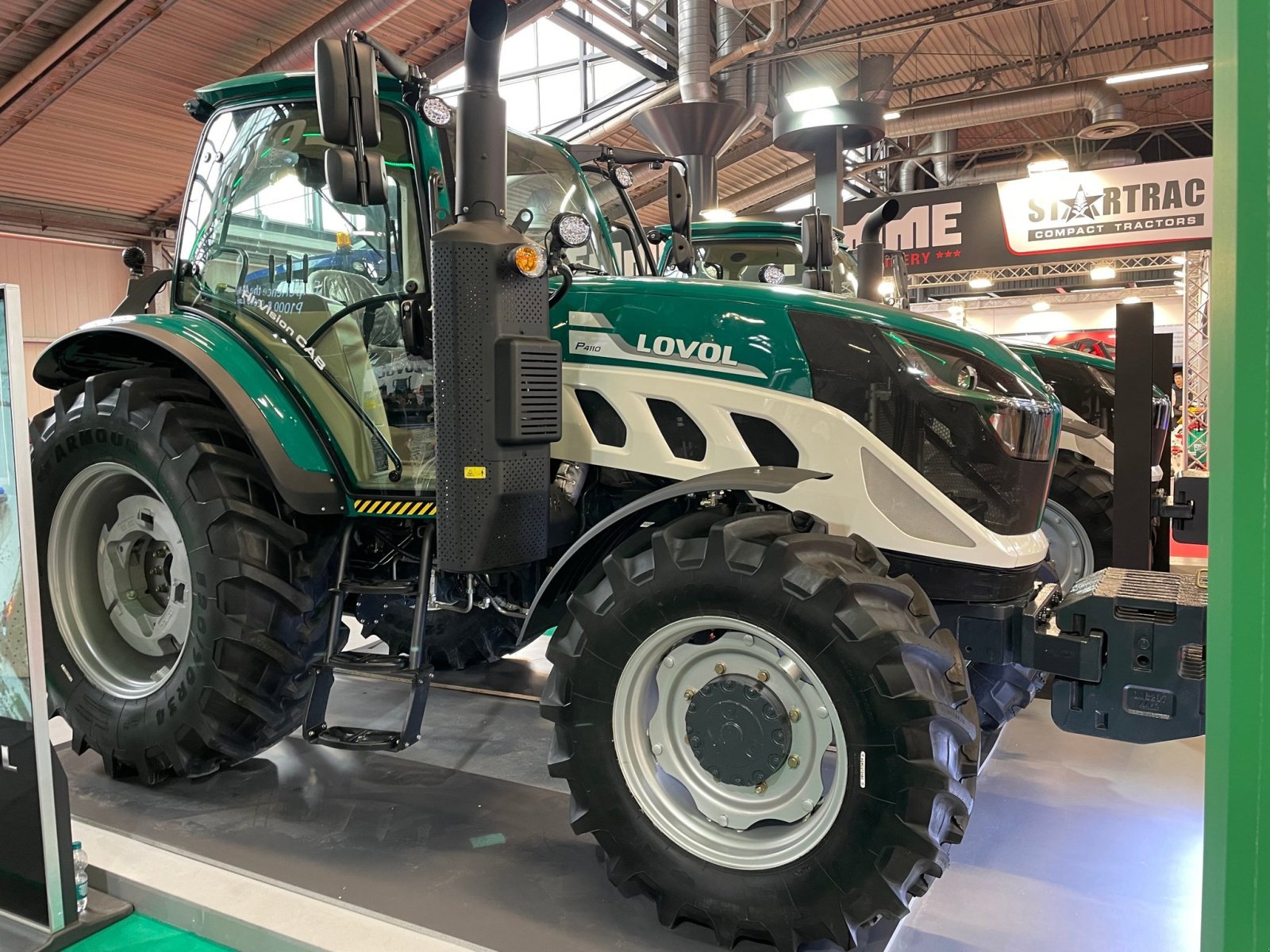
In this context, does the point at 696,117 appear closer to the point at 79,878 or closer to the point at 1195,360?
the point at 1195,360

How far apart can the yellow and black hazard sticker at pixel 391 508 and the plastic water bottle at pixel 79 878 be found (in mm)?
1147

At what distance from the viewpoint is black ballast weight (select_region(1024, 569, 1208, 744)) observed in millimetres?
2109

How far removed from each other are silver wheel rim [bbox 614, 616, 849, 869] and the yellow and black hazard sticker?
96 cm

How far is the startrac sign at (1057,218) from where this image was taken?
998 cm

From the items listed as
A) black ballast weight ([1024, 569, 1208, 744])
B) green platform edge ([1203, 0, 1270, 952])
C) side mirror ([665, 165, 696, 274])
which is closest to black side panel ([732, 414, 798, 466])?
black ballast weight ([1024, 569, 1208, 744])

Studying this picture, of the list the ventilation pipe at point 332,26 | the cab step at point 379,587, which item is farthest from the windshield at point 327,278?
the ventilation pipe at point 332,26

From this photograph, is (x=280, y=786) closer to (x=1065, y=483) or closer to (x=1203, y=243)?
(x=1065, y=483)

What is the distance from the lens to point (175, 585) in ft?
10.4

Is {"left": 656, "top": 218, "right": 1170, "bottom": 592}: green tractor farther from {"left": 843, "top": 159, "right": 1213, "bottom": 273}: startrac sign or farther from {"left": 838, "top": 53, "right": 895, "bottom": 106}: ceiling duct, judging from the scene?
{"left": 838, "top": 53, "right": 895, "bottom": 106}: ceiling duct

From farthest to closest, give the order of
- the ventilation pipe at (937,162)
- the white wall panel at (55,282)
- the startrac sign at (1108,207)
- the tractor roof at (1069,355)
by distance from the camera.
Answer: the ventilation pipe at (937,162) → the white wall panel at (55,282) → the startrac sign at (1108,207) → the tractor roof at (1069,355)

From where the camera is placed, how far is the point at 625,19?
11445 millimetres

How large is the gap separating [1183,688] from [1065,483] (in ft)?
8.83

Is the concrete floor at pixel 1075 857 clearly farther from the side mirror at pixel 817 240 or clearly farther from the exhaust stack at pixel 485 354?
the side mirror at pixel 817 240

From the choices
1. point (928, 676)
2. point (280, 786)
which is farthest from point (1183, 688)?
point (280, 786)
